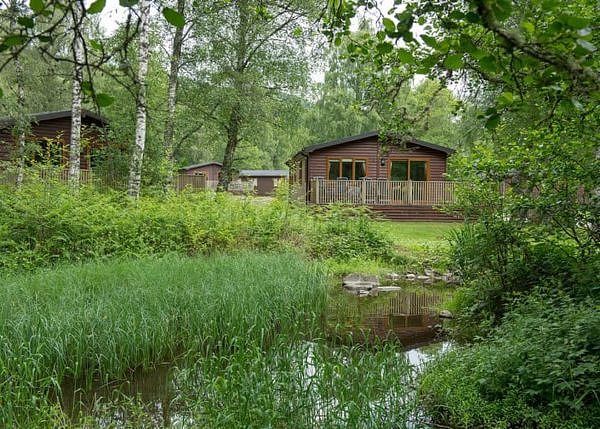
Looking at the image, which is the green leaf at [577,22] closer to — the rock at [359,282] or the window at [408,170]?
the rock at [359,282]

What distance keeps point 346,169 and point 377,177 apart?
1.33 meters

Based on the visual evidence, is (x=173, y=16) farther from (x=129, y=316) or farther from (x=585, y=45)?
(x=129, y=316)

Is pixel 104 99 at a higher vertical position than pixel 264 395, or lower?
higher

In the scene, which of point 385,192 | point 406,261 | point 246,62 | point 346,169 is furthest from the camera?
point 346,169

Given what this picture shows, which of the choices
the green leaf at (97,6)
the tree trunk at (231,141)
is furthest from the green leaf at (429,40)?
the tree trunk at (231,141)

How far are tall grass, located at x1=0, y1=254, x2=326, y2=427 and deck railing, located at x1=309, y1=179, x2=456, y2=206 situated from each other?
37.4ft

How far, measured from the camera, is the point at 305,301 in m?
6.32

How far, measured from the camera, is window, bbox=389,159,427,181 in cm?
1981

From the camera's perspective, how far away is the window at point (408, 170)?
780 inches

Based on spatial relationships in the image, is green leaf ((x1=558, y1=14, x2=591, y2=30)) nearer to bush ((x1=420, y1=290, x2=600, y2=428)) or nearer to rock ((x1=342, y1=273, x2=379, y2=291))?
bush ((x1=420, y1=290, x2=600, y2=428))

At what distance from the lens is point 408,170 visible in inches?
781

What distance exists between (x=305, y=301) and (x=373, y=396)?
270 cm

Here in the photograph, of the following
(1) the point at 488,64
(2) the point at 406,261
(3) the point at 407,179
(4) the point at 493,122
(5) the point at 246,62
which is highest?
(5) the point at 246,62

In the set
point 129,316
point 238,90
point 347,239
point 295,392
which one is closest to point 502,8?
point 295,392
